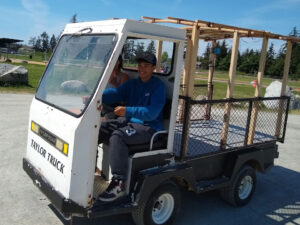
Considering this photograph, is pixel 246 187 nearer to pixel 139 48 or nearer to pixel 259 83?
pixel 259 83

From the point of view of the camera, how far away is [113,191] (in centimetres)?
319

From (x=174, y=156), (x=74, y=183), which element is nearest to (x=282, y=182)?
(x=174, y=156)

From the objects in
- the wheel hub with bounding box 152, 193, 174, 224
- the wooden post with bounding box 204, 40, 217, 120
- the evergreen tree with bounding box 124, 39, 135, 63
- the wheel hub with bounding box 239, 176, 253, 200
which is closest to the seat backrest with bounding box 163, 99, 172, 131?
the wheel hub with bounding box 152, 193, 174, 224

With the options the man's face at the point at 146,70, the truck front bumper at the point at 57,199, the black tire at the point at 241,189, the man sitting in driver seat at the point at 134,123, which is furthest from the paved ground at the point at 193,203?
the man's face at the point at 146,70

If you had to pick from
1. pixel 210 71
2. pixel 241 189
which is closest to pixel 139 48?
pixel 210 71

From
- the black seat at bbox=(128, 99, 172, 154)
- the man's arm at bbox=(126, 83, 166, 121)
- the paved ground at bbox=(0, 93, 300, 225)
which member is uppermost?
the man's arm at bbox=(126, 83, 166, 121)

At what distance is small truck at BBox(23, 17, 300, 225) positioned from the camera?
2955 mm

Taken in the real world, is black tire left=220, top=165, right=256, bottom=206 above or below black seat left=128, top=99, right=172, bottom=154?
below

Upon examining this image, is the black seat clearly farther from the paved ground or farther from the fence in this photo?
the paved ground

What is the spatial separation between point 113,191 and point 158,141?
0.75m

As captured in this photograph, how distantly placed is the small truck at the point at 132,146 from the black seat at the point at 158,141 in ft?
0.04

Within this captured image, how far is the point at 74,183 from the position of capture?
2945 mm

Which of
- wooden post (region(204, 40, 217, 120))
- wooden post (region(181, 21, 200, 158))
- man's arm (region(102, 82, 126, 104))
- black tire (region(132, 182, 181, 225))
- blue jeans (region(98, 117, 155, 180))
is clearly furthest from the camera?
wooden post (region(204, 40, 217, 120))

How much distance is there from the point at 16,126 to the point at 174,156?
538cm
